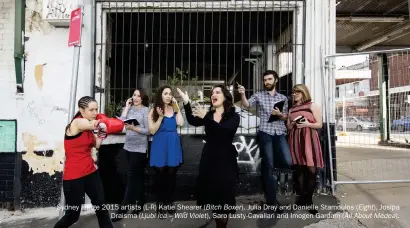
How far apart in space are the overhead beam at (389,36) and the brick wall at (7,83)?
957 cm

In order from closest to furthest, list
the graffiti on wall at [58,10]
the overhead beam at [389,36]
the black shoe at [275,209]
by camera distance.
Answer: the black shoe at [275,209]
the graffiti on wall at [58,10]
the overhead beam at [389,36]

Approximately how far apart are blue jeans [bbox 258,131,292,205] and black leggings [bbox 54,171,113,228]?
2020 millimetres

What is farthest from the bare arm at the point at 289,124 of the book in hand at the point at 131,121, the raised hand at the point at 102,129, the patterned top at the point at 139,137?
the raised hand at the point at 102,129

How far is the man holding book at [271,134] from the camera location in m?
4.47

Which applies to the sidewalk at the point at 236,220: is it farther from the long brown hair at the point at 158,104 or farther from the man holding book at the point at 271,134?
the long brown hair at the point at 158,104

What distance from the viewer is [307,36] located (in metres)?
Result: 5.30

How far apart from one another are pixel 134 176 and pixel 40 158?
67.6 inches

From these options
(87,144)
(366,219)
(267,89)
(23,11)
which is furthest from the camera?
(23,11)

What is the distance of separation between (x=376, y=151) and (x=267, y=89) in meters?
2.71

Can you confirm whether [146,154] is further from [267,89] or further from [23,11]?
[23,11]

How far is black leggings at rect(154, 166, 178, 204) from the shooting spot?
4.52 metres

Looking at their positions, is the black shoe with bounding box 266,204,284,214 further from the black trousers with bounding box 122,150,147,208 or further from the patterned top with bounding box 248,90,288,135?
the black trousers with bounding box 122,150,147,208

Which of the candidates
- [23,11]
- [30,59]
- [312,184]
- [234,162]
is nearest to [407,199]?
[312,184]

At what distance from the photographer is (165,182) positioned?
4.61 m
